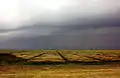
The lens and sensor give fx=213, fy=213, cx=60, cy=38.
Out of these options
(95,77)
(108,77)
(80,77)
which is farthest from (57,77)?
(108,77)

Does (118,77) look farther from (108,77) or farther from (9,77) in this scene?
(9,77)

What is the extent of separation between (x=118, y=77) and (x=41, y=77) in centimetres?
1943

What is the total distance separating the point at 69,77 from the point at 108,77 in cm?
982

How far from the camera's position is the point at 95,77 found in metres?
52.8

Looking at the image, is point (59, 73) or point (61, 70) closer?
point (59, 73)

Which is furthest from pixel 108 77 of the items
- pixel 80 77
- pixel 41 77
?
pixel 41 77

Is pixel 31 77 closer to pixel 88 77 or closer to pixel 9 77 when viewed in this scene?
pixel 9 77

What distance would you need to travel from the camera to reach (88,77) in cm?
5347

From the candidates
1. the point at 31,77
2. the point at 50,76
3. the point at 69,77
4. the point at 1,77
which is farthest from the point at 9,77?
the point at 69,77

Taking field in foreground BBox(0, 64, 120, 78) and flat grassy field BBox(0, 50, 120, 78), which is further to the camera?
flat grassy field BBox(0, 50, 120, 78)

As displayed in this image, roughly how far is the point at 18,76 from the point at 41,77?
6469 mm

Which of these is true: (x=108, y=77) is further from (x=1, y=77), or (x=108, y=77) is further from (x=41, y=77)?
(x=1, y=77)

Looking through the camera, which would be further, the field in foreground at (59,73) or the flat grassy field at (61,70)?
the flat grassy field at (61,70)

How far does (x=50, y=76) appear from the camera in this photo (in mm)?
55531
